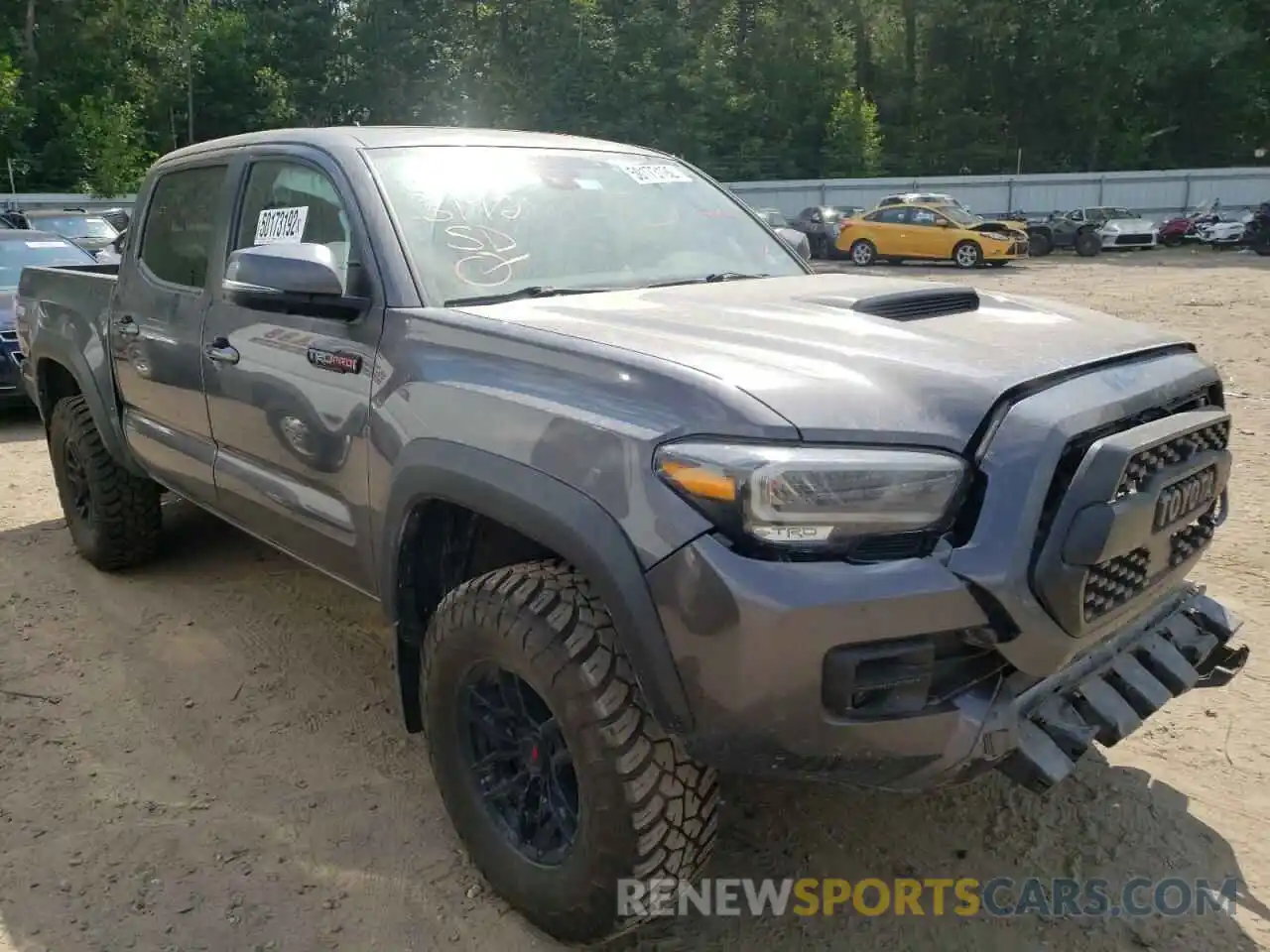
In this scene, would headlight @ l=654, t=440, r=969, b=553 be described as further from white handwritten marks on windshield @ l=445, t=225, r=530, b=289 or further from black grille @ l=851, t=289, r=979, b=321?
white handwritten marks on windshield @ l=445, t=225, r=530, b=289

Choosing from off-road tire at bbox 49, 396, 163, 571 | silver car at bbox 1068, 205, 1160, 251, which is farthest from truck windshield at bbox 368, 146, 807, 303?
silver car at bbox 1068, 205, 1160, 251

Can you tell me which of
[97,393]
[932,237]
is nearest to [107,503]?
[97,393]

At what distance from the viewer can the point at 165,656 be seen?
13.5 feet

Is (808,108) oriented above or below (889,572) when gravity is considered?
above

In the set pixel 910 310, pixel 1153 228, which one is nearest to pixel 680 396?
pixel 910 310

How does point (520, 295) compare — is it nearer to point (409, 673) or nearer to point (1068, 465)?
point (409, 673)

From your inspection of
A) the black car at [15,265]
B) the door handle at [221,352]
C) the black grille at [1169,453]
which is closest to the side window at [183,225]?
the door handle at [221,352]

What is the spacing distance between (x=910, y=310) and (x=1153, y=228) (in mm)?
28469

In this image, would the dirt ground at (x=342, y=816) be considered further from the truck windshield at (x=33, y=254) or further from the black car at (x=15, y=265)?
the truck windshield at (x=33, y=254)

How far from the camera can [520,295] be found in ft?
9.53

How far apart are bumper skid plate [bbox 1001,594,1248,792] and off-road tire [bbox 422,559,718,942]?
682 mm

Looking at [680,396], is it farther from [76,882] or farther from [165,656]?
[165,656]

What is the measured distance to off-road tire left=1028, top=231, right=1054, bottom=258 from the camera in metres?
27.7

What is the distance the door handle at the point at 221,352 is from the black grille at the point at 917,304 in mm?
2011
